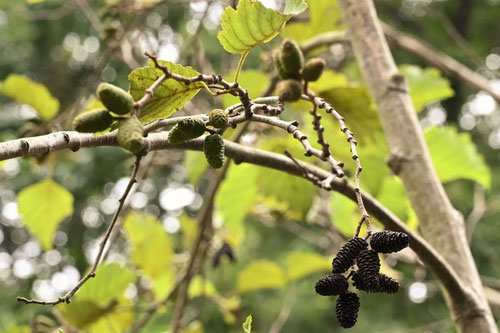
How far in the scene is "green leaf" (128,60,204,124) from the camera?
525mm

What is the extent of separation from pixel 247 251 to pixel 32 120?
309cm

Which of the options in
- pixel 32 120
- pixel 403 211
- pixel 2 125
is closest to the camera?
pixel 32 120

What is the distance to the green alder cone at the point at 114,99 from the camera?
0.42m

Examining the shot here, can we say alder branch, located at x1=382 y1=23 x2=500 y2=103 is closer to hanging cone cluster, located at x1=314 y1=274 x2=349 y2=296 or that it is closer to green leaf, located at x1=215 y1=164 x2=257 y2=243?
green leaf, located at x1=215 y1=164 x2=257 y2=243

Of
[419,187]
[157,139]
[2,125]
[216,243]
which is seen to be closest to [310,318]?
[216,243]

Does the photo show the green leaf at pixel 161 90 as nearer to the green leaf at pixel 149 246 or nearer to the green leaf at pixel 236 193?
the green leaf at pixel 236 193

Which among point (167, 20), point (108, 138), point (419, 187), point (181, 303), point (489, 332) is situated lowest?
point (181, 303)

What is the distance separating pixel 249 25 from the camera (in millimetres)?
571

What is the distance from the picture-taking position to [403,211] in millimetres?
1188

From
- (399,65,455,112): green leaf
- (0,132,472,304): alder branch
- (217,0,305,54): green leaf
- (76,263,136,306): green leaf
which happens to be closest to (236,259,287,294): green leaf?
(76,263,136,306): green leaf

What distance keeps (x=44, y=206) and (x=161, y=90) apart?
924 mm

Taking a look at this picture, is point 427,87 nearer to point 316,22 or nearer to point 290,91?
point 316,22

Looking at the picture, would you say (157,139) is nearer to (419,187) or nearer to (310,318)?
(419,187)

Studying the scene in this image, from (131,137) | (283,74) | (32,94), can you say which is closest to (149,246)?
(32,94)
